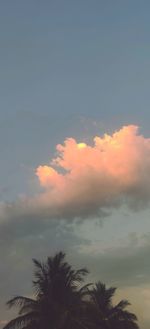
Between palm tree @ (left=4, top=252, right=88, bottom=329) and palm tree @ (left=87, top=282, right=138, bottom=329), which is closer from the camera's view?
palm tree @ (left=4, top=252, right=88, bottom=329)

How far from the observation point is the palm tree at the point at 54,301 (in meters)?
47.6

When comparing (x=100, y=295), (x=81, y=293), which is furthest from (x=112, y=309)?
(x=81, y=293)

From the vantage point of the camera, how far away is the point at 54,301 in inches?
1946

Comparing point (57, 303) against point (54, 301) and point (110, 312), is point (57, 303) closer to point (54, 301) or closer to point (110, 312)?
point (54, 301)

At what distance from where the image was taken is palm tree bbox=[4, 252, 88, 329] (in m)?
47.6

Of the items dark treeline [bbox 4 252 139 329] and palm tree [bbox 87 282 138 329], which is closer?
dark treeline [bbox 4 252 139 329]

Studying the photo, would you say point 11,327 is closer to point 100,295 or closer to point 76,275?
point 76,275

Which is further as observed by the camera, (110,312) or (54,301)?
(110,312)

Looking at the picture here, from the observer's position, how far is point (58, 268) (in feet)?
169

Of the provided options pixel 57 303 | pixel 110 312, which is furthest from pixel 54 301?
pixel 110 312

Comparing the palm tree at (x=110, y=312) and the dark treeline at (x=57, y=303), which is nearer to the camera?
the dark treeline at (x=57, y=303)

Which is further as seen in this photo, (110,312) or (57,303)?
(110,312)

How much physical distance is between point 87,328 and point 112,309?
20722 millimetres

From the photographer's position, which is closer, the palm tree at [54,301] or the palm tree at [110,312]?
the palm tree at [54,301]
